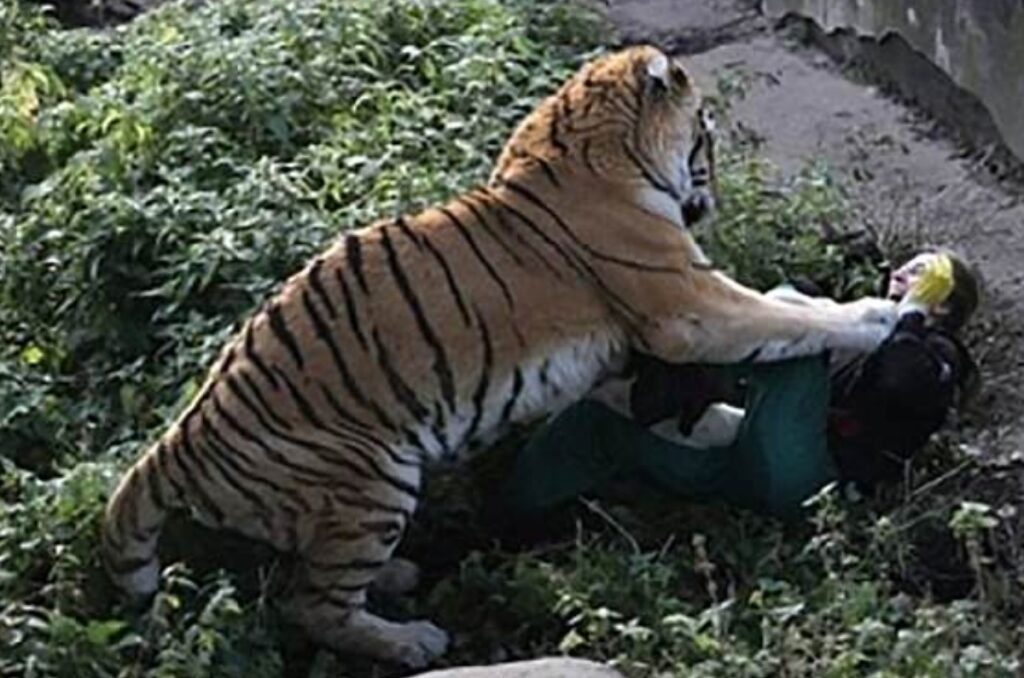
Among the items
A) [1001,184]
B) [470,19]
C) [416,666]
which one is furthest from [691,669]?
[470,19]

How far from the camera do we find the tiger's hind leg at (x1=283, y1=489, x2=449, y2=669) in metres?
4.98

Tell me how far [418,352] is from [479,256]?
10.1 inches

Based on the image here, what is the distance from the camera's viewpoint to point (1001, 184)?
6777 mm

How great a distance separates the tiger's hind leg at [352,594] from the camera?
4.98 m

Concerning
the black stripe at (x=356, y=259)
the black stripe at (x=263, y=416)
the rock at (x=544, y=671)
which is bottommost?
the black stripe at (x=263, y=416)

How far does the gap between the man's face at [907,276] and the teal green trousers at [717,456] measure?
412mm

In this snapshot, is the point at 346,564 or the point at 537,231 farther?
the point at 537,231

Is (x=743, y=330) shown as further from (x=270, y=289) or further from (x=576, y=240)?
(x=270, y=289)

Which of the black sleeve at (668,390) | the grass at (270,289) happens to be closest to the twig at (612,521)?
the grass at (270,289)

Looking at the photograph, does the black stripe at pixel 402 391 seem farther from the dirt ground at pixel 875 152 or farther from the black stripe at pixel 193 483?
the dirt ground at pixel 875 152

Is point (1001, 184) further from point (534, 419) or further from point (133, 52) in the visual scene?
point (133, 52)

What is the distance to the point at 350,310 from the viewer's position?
5.15 m

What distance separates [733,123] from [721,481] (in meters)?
2.17

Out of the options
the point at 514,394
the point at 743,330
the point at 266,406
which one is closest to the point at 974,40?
the point at 743,330
